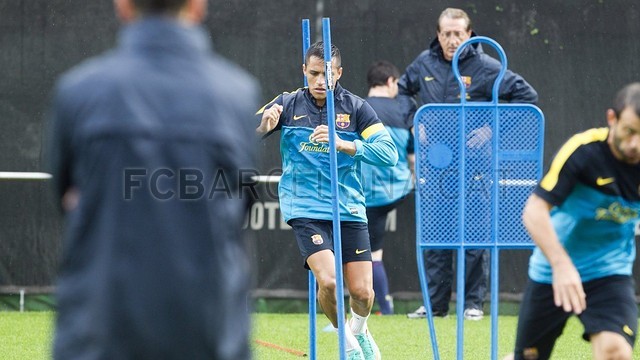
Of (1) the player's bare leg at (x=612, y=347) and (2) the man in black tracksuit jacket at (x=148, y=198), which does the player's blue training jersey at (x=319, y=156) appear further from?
(2) the man in black tracksuit jacket at (x=148, y=198)

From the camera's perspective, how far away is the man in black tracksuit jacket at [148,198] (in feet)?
8.55

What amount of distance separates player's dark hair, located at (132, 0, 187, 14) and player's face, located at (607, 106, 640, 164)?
85.3 inches

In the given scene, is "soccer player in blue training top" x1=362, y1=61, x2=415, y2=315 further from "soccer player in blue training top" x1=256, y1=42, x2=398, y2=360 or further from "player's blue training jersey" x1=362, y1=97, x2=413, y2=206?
"soccer player in blue training top" x1=256, y1=42, x2=398, y2=360

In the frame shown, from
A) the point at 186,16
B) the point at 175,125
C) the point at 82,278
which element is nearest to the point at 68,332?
the point at 82,278

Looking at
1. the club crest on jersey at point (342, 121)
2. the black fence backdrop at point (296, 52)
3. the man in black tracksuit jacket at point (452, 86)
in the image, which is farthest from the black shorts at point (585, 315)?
the black fence backdrop at point (296, 52)

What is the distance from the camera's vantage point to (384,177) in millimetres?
9531

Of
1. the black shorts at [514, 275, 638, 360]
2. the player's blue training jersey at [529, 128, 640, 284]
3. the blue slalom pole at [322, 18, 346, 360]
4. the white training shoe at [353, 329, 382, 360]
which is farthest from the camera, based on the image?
the white training shoe at [353, 329, 382, 360]

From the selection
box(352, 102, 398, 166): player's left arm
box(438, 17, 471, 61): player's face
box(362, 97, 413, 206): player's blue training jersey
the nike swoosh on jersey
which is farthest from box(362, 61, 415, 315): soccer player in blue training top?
the nike swoosh on jersey

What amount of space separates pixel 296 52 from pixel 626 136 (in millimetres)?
5387

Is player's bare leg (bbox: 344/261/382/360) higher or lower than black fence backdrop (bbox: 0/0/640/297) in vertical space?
lower

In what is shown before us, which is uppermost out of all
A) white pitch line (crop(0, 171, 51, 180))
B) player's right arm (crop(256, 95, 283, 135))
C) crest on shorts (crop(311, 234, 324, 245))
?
player's right arm (crop(256, 95, 283, 135))

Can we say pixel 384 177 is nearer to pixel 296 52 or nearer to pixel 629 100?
pixel 296 52

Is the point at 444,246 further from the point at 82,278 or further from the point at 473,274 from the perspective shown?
the point at 82,278

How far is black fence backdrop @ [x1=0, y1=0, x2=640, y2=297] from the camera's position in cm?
938
